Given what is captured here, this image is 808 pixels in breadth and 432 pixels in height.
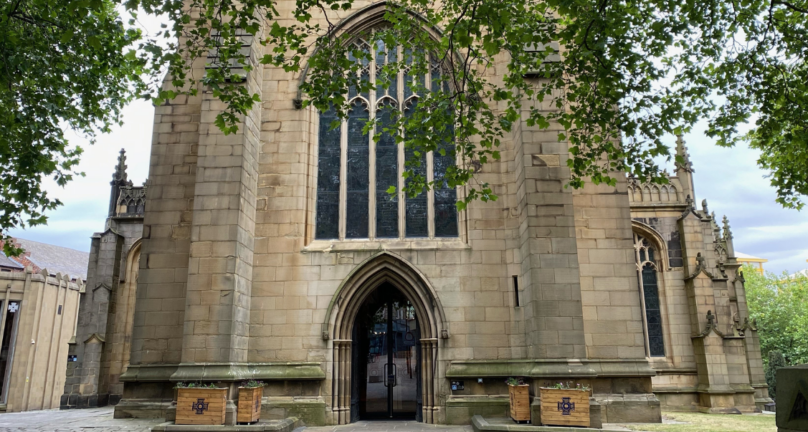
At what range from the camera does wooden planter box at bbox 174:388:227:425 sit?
385 inches

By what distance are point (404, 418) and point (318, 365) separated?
2597mm

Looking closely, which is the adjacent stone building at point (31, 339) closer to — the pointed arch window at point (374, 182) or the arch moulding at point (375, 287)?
the pointed arch window at point (374, 182)

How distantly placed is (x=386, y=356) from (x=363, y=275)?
2.42 meters

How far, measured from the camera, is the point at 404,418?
12680mm

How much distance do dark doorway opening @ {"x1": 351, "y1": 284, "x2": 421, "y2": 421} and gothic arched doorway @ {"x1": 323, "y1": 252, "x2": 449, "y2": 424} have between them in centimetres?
2

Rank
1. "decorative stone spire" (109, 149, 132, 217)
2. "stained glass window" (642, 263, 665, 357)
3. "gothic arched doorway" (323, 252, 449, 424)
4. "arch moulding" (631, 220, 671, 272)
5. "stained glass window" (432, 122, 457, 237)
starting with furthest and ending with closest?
"decorative stone spire" (109, 149, 132, 217)
"arch moulding" (631, 220, 671, 272)
"stained glass window" (642, 263, 665, 357)
"stained glass window" (432, 122, 457, 237)
"gothic arched doorway" (323, 252, 449, 424)

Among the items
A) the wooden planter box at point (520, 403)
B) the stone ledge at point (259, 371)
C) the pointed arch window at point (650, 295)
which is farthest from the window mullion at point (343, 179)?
the pointed arch window at point (650, 295)

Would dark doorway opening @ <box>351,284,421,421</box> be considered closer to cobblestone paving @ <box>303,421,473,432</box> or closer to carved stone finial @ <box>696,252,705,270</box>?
cobblestone paving @ <box>303,421,473,432</box>

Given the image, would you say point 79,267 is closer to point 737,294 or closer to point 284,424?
point 284,424

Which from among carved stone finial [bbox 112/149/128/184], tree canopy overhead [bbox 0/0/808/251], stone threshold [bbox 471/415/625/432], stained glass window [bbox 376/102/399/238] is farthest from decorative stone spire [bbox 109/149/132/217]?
stone threshold [bbox 471/415/625/432]

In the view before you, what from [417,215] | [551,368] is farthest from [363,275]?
[551,368]

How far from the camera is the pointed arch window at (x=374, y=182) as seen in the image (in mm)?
12750

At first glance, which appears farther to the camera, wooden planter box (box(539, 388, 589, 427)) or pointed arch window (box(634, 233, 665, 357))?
pointed arch window (box(634, 233, 665, 357))

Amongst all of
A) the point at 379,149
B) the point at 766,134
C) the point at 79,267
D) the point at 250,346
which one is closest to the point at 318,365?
the point at 250,346
